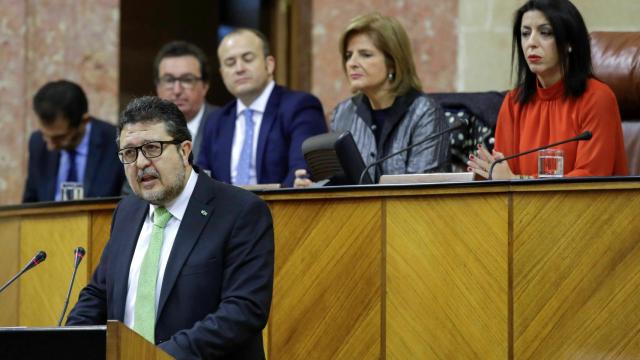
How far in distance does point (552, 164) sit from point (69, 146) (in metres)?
2.68

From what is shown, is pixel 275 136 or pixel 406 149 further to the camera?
pixel 275 136

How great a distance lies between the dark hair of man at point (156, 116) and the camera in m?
4.28

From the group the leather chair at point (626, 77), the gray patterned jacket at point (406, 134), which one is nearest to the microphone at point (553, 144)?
the gray patterned jacket at point (406, 134)

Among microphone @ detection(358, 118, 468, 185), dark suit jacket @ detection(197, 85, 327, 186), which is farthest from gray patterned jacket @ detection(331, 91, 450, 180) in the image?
dark suit jacket @ detection(197, 85, 327, 186)

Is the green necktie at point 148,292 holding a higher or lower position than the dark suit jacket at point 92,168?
lower

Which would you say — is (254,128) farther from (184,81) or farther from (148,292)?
(148,292)

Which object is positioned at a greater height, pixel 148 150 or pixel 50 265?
pixel 148 150

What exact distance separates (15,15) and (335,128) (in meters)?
2.55

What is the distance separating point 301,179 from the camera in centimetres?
557

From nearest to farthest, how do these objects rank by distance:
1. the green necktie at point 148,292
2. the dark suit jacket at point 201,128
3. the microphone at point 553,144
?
the green necktie at point 148,292
the microphone at point 553,144
the dark suit jacket at point 201,128

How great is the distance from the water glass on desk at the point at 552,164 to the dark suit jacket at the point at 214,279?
4.21ft

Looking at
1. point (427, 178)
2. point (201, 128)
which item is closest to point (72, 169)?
point (201, 128)

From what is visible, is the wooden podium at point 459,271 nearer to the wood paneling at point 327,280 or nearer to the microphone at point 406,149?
the wood paneling at point 327,280

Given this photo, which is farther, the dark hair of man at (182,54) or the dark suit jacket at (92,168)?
the dark hair of man at (182,54)
